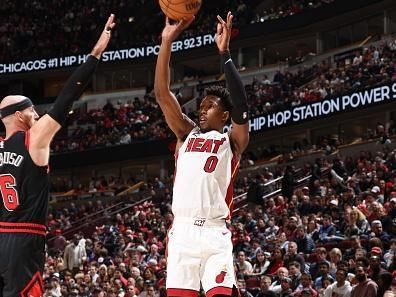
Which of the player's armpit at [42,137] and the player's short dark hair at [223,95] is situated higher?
the player's short dark hair at [223,95]

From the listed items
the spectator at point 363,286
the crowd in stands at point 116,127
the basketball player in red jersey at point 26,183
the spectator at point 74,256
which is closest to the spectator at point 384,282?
the spectator at point 363,286

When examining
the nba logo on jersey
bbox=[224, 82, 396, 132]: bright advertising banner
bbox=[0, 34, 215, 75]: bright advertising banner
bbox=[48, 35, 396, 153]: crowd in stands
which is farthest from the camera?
bbox=[0, 34, 215, 75]: bright advertising banner

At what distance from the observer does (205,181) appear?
6.13 m

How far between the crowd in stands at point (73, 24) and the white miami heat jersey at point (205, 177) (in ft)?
102

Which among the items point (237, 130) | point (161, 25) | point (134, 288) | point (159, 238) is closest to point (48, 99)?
point (161, 25)

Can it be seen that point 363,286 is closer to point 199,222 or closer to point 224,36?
point 199,222

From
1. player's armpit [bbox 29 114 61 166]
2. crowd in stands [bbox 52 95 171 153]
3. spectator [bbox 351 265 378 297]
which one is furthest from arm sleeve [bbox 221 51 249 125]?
crowd in stands [bbox 52 95 171 153]

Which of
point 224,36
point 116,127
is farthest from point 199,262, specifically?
point 116,127

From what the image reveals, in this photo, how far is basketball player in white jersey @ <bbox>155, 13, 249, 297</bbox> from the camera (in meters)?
5.94

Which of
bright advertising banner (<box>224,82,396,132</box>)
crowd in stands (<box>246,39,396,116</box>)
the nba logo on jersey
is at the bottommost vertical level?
the nba logo on jersey

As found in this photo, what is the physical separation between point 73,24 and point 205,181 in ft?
121

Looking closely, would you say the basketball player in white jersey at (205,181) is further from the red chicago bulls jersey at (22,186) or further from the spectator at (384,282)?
the spectator at (384,282)

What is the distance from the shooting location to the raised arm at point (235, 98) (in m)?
6.16

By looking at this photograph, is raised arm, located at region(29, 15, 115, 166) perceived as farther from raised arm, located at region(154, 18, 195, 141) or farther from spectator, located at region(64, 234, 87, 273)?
spectator, located at region(64, 234, 87, 273)
